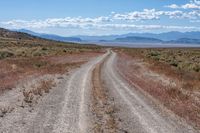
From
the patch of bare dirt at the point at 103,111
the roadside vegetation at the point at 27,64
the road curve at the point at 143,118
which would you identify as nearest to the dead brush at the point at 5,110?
the patch of bare dirt at the point at 103,111

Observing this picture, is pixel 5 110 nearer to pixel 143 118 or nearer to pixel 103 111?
pixel 103 111

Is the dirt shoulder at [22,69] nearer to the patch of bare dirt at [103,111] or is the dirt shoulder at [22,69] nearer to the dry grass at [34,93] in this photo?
the dry grass at [34,93]

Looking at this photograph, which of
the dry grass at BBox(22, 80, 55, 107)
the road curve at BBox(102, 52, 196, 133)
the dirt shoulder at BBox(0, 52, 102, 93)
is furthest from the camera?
the dirt shoulder at BBox(0, 52, 102, 93)

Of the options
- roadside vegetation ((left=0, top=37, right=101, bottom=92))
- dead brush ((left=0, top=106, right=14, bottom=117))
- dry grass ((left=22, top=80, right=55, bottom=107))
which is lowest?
roadside vegetation ((left=0, top=37, right=101, bottom=92))

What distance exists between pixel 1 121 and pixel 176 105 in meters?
8.30

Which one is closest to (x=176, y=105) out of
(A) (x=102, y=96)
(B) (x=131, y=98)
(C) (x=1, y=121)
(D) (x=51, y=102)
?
(B) (x=131, y=98)

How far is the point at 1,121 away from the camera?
42.2 feet

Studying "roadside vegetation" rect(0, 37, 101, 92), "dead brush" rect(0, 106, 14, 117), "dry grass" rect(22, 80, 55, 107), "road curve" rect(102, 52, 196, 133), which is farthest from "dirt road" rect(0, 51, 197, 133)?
"roadside vegetation" rect(0, 37, 101, 92)

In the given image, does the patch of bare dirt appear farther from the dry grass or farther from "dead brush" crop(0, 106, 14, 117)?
"dead brush" crop(0, 106, 14, 117)

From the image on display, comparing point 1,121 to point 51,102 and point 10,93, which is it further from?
point 10,93

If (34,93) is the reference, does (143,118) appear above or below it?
above

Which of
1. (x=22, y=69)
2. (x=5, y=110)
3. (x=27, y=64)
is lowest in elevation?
(x=27, y=64)

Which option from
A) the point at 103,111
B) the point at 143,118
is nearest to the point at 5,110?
the point at 103,111

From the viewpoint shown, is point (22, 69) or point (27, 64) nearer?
point (22, 69)
